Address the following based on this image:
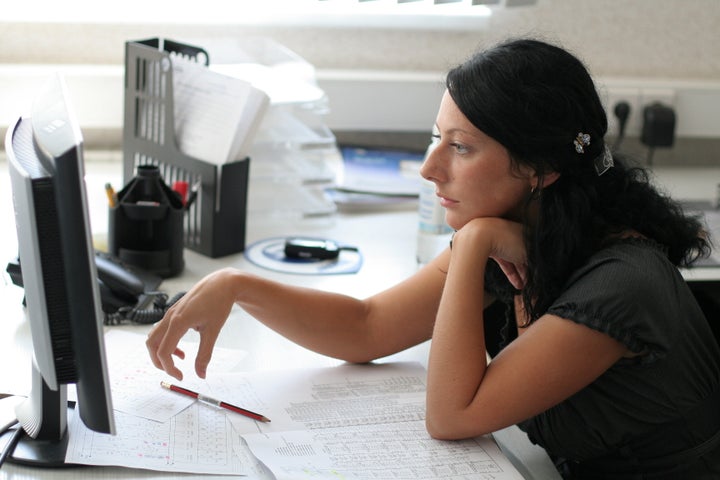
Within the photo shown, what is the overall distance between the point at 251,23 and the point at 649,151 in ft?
3.38

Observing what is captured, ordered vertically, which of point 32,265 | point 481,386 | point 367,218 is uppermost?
point 32,265

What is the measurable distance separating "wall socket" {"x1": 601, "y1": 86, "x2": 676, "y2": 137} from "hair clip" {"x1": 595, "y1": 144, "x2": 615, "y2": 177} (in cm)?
120

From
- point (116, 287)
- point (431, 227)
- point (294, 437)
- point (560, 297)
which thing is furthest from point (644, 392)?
point (116, 287)

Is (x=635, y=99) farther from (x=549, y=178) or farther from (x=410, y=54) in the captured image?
(x=549, y=178)

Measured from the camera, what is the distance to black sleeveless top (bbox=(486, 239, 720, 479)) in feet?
3.35

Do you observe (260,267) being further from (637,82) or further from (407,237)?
(637,82)

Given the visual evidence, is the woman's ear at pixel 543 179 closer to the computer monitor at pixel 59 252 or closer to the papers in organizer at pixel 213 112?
the computer monitor at pixel 59 252

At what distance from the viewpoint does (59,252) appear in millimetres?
828

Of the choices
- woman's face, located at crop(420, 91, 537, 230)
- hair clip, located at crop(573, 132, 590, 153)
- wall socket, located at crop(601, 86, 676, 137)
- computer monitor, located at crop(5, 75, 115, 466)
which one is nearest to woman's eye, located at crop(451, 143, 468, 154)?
woman's face, located at crop(420, 91, 537, 230)

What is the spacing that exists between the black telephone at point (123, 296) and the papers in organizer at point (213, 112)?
0.30m

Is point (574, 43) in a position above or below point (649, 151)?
above

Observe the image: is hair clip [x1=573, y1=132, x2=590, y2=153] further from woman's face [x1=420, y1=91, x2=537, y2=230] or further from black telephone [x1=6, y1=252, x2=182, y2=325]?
black telephone [x1=6, y1=252, x2=182, y2=325]

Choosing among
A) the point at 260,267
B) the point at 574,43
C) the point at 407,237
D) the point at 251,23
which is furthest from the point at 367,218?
the point at 574,43

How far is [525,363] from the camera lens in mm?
1020
